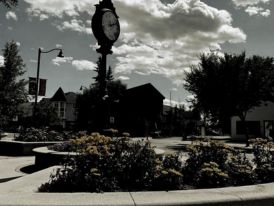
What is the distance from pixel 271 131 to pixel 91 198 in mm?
42866

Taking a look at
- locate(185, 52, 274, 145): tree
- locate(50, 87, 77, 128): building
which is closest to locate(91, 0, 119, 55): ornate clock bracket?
locate(185, 52, 274, 145): tree

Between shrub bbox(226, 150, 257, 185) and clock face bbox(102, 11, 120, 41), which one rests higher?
clock face bbox(102, 11, 120, 41)

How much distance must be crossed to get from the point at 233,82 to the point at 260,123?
60.5 feet

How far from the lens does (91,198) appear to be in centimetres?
479

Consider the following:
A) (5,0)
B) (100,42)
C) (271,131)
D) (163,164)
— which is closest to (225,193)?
(163,164)

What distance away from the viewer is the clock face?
37.9ft

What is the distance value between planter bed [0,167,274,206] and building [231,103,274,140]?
134 feet

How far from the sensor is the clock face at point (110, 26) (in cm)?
1156

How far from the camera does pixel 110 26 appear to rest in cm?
1180

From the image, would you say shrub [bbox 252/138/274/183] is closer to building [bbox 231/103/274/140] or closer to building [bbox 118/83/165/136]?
building [bbox 231/103/274/140]

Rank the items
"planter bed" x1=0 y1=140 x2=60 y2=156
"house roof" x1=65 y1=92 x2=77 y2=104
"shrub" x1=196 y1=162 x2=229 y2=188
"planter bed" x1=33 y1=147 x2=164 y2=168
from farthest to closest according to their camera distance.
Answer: "house roof" x1=65 y1=92 x2=77 y2=104, "planter bed" x1=0 y1=140 x2=60 y2=156, "planter bed" x1=33 y1=147 x2=164 y2=168, "shrub" x1=196 y1=162 x2=229 y2=188

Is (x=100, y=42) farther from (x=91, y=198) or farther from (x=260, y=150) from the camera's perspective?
(x=91, y=198)

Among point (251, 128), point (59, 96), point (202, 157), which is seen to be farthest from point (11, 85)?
point (59, 96)

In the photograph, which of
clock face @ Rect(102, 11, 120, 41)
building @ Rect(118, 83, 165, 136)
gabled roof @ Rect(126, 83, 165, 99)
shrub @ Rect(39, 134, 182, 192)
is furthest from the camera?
gabled roof @ Rect(126, 83, 165, 99)
